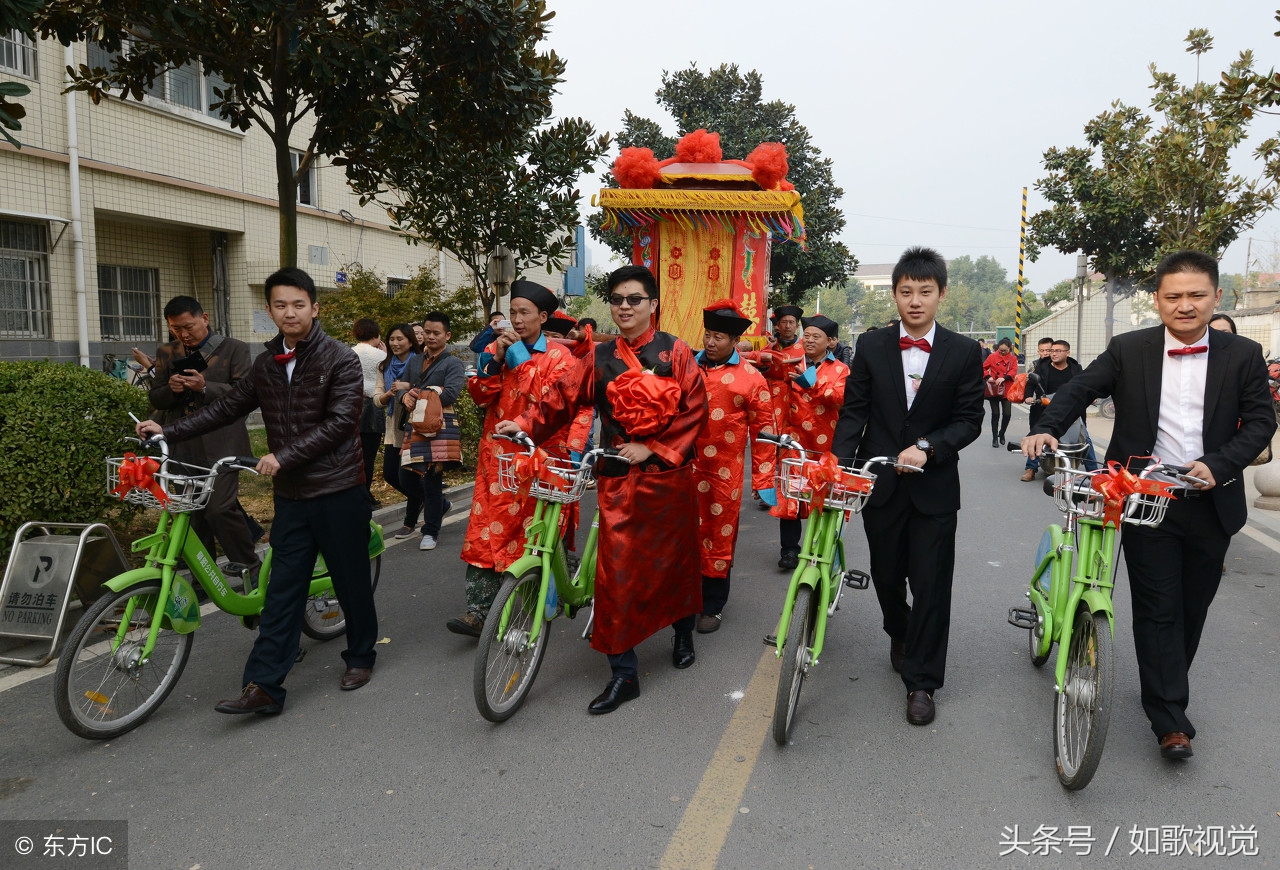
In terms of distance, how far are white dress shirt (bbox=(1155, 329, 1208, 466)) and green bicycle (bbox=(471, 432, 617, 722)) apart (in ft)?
7.27

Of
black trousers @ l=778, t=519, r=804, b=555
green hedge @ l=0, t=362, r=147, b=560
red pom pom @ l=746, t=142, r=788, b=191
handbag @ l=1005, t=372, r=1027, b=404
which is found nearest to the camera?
green hedge @ l=0, t=362, r=147, b=560

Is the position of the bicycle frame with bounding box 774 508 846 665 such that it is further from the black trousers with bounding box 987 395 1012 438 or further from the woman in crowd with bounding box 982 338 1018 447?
the black trousers with bounding box 987 395 1012 438

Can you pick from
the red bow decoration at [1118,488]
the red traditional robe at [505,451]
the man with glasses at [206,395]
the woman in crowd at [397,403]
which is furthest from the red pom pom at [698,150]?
the red bow decoration at [1118,488]

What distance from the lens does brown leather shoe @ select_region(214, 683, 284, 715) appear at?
376 centimetres

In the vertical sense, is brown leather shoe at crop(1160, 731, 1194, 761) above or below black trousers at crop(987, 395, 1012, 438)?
below

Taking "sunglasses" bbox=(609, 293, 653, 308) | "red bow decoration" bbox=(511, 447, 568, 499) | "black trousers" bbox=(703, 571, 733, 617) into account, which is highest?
"sunglasses" bbox=(609, 293, 653, 308)

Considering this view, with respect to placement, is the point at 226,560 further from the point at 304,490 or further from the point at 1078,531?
the point at 1078,531

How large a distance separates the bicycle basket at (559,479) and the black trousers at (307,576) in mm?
735

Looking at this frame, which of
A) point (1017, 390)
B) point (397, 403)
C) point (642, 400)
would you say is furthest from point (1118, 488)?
point (1017, 390)

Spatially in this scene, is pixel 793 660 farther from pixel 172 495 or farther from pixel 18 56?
pixel 18 56

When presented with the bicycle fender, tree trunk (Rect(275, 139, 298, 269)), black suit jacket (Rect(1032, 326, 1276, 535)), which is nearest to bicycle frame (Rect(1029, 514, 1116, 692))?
black suit jacket (Rect(1032, 326, 1276, 535))

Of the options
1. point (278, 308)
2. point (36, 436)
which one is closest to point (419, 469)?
point (36, 436)

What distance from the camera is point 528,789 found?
3275mm

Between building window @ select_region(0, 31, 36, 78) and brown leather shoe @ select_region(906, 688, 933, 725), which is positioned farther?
building window @ select_region(0, 31, 36, 78)
